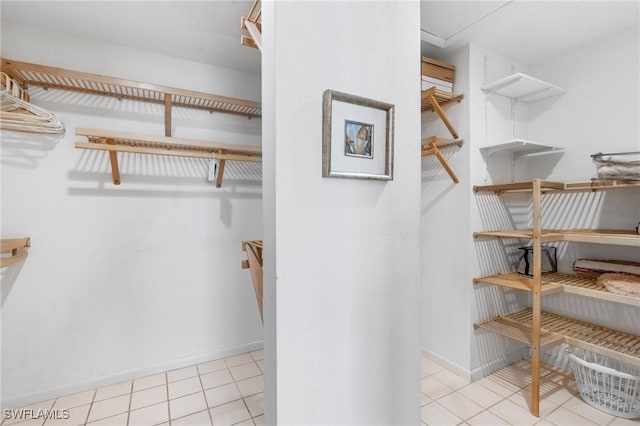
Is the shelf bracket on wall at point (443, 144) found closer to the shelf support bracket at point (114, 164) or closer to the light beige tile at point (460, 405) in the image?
the light beige tile at point (460, 405)

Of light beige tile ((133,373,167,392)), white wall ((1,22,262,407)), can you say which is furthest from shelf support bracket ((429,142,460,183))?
light beige tile ((133,373,167,392))

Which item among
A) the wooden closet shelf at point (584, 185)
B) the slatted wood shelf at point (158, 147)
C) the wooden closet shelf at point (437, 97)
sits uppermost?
the wooden closet shelf at point (437, 97)

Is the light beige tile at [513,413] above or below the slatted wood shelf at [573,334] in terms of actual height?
below

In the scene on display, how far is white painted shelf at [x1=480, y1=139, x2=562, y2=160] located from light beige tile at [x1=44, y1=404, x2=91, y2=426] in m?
3.03

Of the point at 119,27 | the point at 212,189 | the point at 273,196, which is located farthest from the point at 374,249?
the point at 119,27

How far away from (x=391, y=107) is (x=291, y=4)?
A: 0.44m

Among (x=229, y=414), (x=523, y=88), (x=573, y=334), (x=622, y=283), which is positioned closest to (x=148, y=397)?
(x=229, y=414)

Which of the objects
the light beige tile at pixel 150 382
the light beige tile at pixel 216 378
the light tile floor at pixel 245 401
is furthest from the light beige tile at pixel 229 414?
the light beige tile at pixel 150 382

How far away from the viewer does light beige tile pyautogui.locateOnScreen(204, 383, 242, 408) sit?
1.83 metres

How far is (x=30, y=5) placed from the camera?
1.61m

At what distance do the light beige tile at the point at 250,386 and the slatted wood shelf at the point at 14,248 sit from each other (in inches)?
59.2

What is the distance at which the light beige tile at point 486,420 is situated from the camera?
162 centimetres

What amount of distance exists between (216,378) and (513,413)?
6.23ft

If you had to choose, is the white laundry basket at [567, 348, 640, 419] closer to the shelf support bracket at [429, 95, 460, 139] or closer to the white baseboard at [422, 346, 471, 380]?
the white baseboard at [422, 346, 471, 380]
